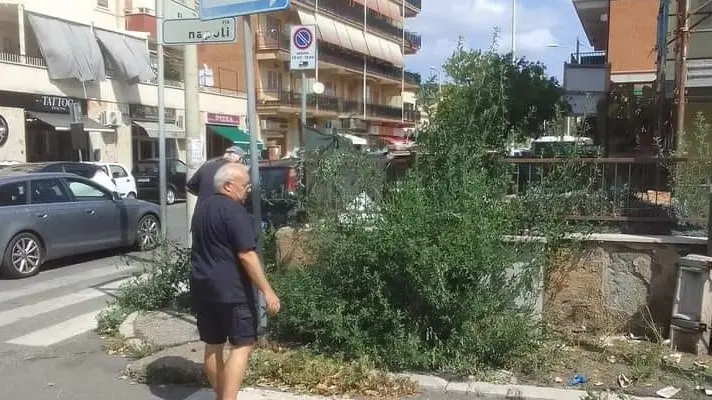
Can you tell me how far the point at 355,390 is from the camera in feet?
16.4

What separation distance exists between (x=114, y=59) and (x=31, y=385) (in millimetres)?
26346

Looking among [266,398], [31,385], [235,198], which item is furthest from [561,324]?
[31,385]

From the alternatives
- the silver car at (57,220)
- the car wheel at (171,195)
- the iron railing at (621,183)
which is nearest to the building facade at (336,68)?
the car wheel at (171,195)

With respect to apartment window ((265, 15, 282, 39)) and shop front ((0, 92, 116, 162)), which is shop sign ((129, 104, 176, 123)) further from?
apartment window ((265, 15, 282, 39))

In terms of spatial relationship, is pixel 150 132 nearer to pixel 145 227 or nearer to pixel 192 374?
pixel 145 227

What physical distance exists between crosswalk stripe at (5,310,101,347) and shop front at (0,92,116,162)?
19795 millimetres

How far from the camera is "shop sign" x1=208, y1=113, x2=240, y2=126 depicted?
3650cm

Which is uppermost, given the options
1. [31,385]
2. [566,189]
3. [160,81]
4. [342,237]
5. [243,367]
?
[160,81]

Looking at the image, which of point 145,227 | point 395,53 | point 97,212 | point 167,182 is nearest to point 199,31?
point 97,212

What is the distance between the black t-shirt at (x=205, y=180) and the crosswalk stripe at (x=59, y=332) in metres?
1.82

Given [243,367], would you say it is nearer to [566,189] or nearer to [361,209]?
[361,209]

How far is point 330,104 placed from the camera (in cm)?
5181

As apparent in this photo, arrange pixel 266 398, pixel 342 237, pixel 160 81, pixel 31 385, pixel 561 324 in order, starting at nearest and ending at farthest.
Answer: pixel 266 398
pixel 31 385
pixel 342 237
pixel 561 324
pixel 160 81

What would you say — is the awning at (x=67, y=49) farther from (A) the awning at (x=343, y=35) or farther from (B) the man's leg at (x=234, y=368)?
(B) the man's leg at (x=234, y=368)
